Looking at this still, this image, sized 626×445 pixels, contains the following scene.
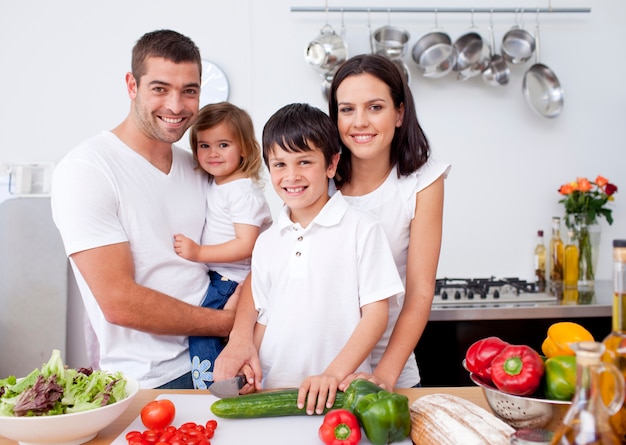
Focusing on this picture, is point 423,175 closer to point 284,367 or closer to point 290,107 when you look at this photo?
point 290,107

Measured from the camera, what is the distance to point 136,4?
2.85m

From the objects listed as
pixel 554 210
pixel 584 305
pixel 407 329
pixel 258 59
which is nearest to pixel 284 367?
pixel 407 329

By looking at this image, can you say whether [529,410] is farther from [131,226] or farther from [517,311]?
[517,311]

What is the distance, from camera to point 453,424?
908 mm

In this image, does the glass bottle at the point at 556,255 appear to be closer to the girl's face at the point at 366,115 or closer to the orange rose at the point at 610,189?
the orange rose at the point at 610,189

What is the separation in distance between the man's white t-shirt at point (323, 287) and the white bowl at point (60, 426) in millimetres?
459

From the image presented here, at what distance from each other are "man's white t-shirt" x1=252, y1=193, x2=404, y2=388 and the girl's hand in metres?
0.35

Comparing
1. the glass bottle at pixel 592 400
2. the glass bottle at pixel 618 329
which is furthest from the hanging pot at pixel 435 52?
the glass bottle at pixel 592 400

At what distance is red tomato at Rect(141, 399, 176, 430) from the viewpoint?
3.44ft

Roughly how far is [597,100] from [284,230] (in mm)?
2237

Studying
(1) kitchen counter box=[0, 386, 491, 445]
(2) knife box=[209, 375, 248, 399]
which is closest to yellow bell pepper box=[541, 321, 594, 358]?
(1) kitchen counter box=[0, 386, 491, 445]

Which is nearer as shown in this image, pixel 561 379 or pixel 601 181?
pixel 561 379

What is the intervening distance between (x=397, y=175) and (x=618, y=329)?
2.69 ft

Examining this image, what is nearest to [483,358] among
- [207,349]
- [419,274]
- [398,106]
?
[419,274]
